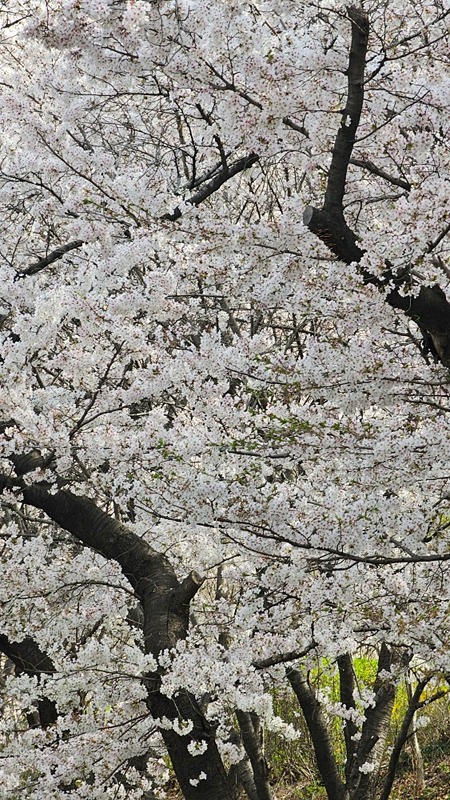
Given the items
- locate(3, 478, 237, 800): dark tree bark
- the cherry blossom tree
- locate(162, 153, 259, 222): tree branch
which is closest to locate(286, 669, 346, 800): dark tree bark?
the cherry blossom tree

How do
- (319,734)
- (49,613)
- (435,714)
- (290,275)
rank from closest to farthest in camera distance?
(290,275) → (49,613) → (319,734) → (435,714)

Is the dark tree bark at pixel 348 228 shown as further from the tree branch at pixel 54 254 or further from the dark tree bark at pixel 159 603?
the dark tree bark at pixel 159 603

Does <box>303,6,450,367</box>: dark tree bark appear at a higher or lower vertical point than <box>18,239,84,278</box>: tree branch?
lower

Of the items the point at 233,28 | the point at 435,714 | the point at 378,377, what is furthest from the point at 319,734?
the point at 233,28

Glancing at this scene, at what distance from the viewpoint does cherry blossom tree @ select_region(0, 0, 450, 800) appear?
3.24 metres

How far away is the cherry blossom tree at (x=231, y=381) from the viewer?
3.24 metres

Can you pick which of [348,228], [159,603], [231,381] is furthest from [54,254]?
[348,228]

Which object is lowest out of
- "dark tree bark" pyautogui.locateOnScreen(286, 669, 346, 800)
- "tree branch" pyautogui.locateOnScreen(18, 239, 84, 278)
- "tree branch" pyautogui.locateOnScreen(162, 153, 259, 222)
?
"dark tree bark" pyautogui.locateOnScreen(286, 669, 346, 800)

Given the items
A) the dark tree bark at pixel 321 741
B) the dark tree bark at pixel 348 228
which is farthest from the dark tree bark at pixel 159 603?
the dark tree bark at pixel 348 228

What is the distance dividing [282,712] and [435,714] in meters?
1.84

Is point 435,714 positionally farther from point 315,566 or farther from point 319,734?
point 315,566

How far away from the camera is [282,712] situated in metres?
10.4

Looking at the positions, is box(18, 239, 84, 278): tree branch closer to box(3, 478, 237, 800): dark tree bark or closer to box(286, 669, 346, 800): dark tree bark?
box(3, 478, 237, 800): dark tree bark

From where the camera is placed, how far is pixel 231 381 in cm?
628
